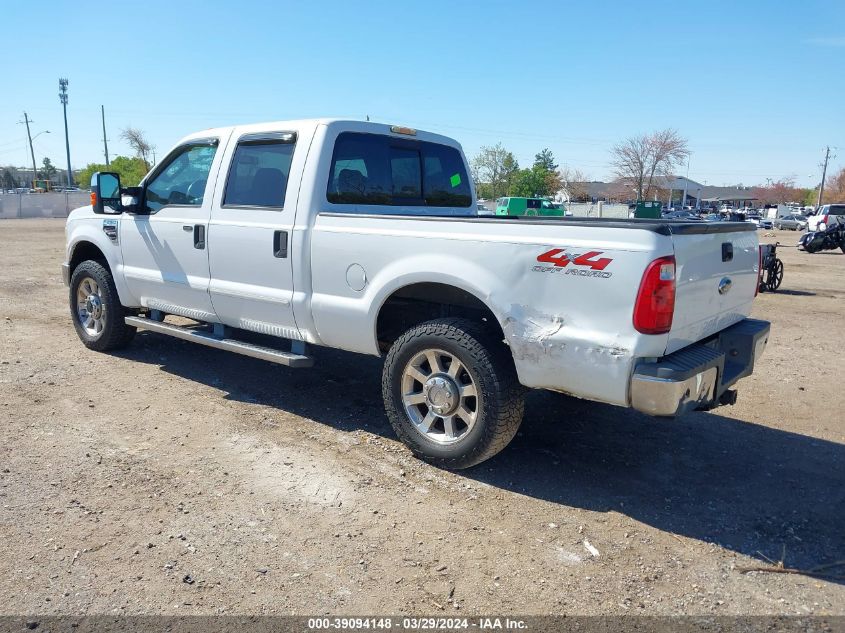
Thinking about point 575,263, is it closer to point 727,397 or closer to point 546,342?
point 546,342

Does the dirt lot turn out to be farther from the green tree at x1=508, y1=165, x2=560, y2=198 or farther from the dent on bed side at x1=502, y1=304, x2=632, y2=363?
the green tree at x1=508, y1=165, x2=560, y2=198

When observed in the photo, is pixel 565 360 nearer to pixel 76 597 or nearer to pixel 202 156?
pixel 76 597

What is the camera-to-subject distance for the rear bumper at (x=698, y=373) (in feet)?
10.4

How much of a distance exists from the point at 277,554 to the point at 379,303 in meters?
1.64

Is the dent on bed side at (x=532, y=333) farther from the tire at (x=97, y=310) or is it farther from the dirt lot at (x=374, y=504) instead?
the tire at (x=97, y=310)

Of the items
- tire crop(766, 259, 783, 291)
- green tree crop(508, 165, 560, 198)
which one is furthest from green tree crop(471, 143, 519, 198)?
tire crop(766, 259, 783, 291)

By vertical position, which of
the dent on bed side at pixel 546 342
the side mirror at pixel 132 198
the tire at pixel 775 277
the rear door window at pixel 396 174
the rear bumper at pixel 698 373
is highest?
the rear door window at pixel 396 174

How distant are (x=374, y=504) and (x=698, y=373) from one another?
1840 millimetres

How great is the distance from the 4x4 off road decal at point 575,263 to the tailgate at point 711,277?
35 cm

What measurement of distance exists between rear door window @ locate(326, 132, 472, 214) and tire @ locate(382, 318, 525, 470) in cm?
136

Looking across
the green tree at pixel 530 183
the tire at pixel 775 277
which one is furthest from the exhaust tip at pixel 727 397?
the green tree at pixel 530 183

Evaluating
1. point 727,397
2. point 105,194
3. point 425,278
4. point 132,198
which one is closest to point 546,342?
point 425,278

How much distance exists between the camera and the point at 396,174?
5238 millimetres

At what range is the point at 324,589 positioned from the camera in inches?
112
